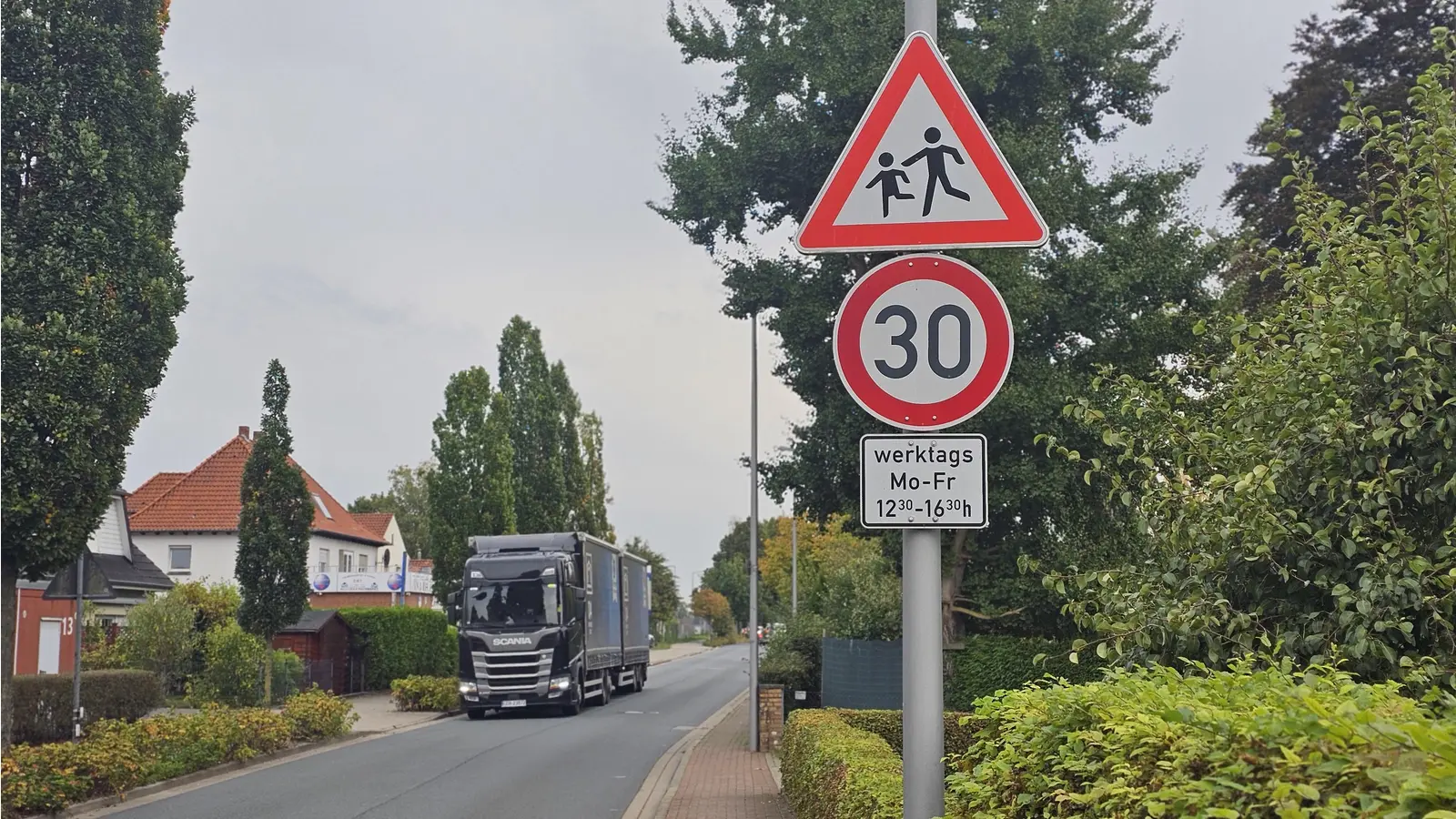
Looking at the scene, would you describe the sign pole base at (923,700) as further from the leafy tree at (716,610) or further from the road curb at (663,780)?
the leafy tree at (716,610)

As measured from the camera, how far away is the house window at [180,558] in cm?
5391

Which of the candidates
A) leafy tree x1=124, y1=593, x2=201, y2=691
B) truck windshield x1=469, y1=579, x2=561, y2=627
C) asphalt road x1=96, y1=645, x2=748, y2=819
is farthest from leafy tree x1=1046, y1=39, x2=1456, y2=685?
leafy tree x1=124, y1=593, x2=201, y2=691

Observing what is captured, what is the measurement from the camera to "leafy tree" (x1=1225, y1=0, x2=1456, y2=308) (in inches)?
888

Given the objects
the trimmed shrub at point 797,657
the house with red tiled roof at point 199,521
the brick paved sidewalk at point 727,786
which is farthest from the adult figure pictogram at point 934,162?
the house with red tiled roof at point 199,521

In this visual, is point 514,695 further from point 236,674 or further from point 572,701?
point 236,674

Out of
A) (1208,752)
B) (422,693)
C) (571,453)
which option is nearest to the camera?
(1208,752)

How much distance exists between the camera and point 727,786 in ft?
53.8

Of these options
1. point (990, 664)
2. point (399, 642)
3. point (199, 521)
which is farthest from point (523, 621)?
point (199, 521)

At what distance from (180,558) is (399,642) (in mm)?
19468

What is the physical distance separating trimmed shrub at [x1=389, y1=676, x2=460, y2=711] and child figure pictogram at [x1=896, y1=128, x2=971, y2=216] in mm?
30046

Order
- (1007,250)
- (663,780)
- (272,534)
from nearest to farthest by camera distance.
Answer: (663,780) → (1007,250) → (272,534)

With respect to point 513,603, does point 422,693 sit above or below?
below

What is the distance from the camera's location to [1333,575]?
604 cm

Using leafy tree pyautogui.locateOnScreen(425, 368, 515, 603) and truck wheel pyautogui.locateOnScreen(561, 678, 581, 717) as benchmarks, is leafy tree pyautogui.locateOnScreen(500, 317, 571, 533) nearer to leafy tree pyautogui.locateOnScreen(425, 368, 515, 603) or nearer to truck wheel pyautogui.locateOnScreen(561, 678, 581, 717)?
leafy tree pyautogui.locateOnScreen(425, 368, 515, 603)
